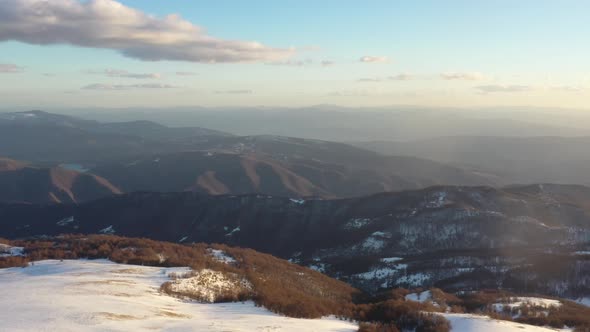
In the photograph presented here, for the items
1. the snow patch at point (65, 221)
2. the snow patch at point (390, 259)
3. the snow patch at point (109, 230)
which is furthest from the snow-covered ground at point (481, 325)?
the snow patch at point (65, 221)

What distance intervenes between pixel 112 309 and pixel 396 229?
95611mm

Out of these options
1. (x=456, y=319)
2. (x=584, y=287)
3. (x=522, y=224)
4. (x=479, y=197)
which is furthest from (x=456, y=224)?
(x=456, y=319)

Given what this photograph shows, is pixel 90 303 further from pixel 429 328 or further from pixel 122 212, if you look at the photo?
pixel 122 212

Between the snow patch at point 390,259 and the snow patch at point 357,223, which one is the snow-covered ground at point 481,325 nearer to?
the snow patch at point 390,259

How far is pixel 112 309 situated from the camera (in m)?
34.8

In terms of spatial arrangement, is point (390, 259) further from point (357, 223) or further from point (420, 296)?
point (357, 223)

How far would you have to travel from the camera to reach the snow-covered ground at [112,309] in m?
31.1

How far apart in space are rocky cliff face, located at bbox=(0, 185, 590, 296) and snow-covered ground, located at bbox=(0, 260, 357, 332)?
49743mm

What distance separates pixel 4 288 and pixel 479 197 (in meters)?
132

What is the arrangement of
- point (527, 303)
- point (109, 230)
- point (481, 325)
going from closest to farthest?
1. point (481, 325)
2. point (527, 303)
3. point (109, 230)

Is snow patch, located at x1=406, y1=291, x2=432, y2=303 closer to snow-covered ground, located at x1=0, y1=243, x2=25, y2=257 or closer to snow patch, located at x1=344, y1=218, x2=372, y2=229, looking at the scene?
snow-covered ground, located at x1=0, y1=243, x2=25, y2=257

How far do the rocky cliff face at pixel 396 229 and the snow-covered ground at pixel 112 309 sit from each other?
49.7 meters

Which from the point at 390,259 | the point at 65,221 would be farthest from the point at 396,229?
the point at 65,221

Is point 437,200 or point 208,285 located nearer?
point 208,285
